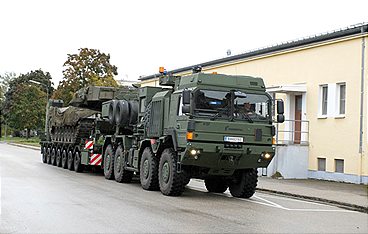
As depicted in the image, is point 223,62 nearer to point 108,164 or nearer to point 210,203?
point 108,164

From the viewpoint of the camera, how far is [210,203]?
14148 mm

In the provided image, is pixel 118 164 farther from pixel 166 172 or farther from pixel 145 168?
pixel 166 172

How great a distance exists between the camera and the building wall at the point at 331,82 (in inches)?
856

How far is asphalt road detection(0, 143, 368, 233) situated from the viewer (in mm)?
9992

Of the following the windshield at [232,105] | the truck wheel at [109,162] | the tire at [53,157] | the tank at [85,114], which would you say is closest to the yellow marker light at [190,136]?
the windshield at [232,105]

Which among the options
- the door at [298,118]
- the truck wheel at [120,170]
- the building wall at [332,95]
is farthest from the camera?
the door at [298,118]

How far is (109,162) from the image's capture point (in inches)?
828

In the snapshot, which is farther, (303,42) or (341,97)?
(303,42)

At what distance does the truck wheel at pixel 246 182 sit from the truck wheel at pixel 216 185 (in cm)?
88

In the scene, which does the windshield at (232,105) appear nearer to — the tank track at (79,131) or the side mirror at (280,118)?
the side mirror at (280,118)

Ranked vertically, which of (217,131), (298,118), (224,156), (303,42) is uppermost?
(303,42)

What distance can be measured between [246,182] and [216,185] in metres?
1.93

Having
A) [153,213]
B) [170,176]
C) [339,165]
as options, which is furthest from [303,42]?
[153,213]

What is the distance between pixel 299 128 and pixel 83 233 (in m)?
17.5
